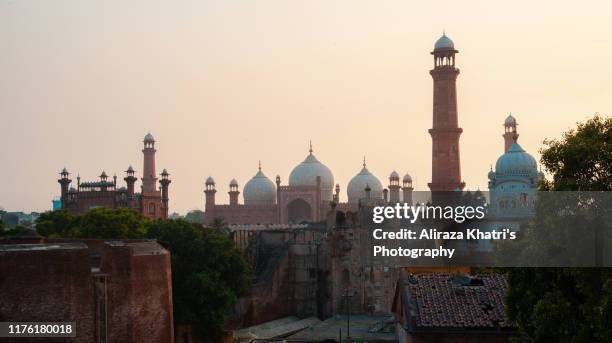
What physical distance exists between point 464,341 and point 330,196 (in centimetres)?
6335

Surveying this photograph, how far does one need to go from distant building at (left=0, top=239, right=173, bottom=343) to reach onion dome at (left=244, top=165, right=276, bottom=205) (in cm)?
5844

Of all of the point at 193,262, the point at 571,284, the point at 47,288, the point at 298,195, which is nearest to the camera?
the point at 571,284

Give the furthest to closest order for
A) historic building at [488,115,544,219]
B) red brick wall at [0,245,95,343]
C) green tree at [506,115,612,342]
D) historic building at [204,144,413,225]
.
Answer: historic building at [204,144,413,225], historic building at [488,115,544,219], red brick wall at [0,245,95,343], green tree at [506,115,612,342]

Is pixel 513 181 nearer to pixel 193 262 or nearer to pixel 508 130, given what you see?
pixel 508 130

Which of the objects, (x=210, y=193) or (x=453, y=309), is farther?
(x=210, y=193)

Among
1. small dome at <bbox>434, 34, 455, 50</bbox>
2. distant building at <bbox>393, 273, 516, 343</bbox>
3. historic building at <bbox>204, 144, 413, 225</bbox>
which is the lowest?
distant building at <bbox>393, 273, 516, 343</bbox>

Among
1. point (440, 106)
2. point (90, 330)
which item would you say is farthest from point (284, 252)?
point (90, 330)

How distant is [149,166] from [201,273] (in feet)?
157

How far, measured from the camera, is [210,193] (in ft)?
308

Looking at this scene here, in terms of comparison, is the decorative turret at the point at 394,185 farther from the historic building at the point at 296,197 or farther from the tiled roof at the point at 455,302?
the tiled roof at the point at 455,302

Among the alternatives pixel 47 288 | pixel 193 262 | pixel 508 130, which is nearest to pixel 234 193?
pixel 508 130

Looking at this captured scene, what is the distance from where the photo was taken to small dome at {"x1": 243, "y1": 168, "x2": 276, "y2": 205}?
3573 inches

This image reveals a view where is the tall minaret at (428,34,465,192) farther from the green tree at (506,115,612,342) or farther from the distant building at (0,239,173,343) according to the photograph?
the green tree at (506,115,612,342)

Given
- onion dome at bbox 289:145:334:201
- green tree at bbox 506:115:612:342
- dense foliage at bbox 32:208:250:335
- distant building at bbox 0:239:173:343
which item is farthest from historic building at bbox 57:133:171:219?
green tree at bbox 506:115:612:342
